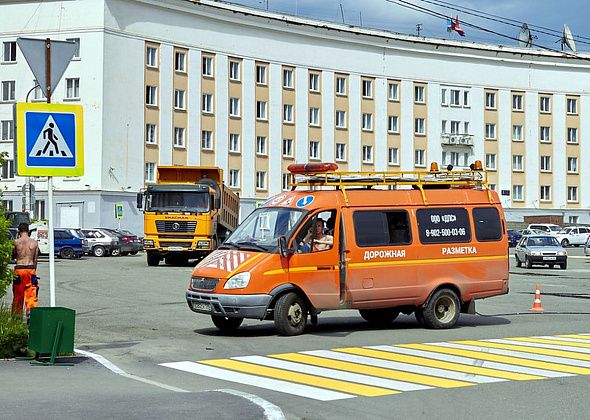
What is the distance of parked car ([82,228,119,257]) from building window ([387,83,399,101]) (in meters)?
32.7

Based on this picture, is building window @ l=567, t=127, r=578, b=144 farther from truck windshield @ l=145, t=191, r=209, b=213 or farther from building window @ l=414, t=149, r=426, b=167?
truck windshield @ l=145, t=191, r=209, b=213

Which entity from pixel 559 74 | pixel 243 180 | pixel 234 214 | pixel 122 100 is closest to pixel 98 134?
pixel 122 100

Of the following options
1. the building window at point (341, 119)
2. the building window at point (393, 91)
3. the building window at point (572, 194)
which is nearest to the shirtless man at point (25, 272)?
the building window at point (341, 119)

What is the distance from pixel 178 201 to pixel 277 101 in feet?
123

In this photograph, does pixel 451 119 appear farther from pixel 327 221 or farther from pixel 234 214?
pixel 327 221

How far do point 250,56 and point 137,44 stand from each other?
9897 millimetres

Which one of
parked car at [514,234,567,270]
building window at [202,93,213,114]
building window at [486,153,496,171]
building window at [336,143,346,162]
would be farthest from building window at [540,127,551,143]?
parked car at [514,234,567,270]

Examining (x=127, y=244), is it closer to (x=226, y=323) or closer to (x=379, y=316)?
(x=379, y=316)

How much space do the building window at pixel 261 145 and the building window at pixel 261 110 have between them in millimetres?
1511

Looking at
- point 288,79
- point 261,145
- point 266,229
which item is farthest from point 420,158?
point 266,229

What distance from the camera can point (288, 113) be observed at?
7919cm

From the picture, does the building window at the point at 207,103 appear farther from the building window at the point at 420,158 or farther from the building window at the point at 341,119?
the building window at the point at 420,158

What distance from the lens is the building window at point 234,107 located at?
75750mm

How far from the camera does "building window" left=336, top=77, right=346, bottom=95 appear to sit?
267 feet
